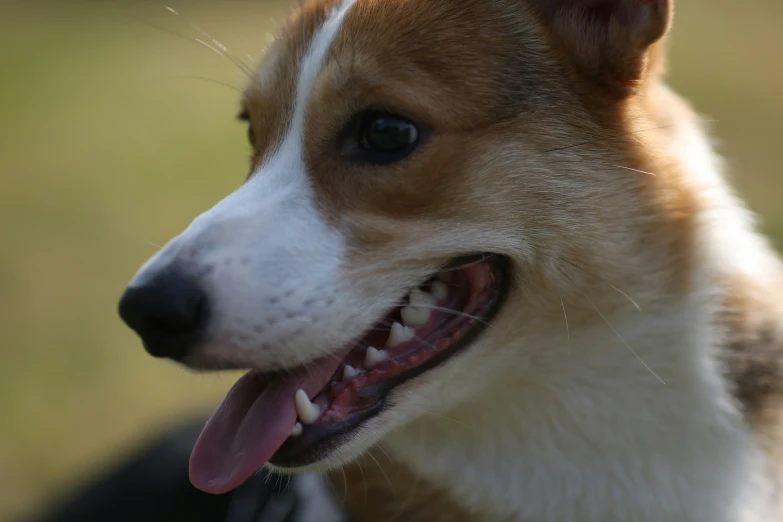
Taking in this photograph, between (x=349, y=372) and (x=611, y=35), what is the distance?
1.04 m

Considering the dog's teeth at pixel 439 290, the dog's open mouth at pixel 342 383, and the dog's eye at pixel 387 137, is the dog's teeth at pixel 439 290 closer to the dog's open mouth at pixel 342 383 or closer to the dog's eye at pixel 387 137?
the dog's open mouth at pixel 342 383

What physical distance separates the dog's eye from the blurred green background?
36.1 inches

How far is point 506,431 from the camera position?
2.02 m

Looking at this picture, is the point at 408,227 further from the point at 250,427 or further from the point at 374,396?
the point at 250,427

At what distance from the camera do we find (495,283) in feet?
6.43

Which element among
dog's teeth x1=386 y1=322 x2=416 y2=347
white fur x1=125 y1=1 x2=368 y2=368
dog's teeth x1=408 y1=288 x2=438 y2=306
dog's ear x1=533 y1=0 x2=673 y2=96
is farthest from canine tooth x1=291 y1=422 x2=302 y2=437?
dog's ear x1=533 y1=0 x2=673 y2=96

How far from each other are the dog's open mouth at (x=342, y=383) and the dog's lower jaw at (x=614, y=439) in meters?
0.20

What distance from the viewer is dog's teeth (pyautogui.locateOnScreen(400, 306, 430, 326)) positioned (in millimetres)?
1907

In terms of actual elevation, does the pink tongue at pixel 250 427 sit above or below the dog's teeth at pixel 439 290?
below

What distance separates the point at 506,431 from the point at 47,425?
322cm

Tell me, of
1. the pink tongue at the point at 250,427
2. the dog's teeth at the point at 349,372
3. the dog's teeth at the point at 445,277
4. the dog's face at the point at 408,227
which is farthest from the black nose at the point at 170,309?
the dog's teeth at the point at 445,277

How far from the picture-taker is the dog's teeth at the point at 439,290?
196 centimetres

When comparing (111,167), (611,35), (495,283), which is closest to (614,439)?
(495,283)

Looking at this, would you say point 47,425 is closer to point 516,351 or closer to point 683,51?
point 516,351
